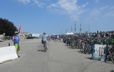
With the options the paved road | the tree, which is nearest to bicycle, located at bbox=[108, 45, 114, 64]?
the paved road

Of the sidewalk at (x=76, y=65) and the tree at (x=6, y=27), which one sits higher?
the tree at (x=6, y=27)

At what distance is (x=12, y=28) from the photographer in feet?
357

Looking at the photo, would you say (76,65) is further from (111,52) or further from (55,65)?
(111,52)

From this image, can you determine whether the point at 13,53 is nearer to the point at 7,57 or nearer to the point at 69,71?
the point at 7,57

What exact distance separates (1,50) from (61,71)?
5.27 metres

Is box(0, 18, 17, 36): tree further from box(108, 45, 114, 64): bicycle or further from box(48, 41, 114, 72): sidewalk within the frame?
box(108, 45, 114, 64): bicycle

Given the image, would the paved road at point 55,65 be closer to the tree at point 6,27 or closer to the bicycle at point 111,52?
the bicycle at point 111,52

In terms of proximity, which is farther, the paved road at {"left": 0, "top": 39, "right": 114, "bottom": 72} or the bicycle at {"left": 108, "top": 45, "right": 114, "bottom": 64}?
the bicycle at {"left": 108, "top": 45, "right": 114, "bottom": 64}

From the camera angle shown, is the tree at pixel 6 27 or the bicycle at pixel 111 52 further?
the tree at pixel 6 27

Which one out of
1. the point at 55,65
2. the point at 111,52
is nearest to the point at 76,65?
the point at 55,65

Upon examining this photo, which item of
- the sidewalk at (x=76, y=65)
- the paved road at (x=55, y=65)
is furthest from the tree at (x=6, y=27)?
the sidewalk at (x=76, y=65)

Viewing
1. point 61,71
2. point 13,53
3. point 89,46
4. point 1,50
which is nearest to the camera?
point 61,71

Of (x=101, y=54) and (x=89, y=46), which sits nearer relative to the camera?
(x=101, y=54)

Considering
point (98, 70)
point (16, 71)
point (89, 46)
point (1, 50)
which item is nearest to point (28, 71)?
point (16, 71)
